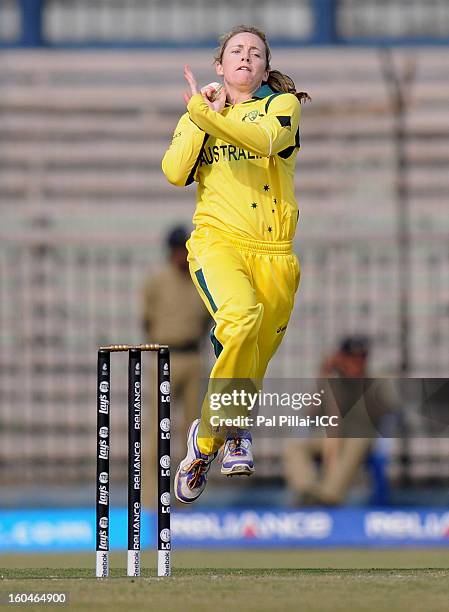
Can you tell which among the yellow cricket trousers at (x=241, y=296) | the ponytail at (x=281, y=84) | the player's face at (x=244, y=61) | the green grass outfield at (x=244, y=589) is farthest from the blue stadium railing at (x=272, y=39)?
the green grass outfield at (x=244, y=589)

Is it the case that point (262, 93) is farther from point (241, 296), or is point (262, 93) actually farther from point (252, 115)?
point (241, 296)

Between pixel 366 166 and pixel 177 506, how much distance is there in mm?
3908

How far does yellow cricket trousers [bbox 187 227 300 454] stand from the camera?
6.44 metres

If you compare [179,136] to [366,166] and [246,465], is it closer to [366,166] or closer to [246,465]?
[246,465]

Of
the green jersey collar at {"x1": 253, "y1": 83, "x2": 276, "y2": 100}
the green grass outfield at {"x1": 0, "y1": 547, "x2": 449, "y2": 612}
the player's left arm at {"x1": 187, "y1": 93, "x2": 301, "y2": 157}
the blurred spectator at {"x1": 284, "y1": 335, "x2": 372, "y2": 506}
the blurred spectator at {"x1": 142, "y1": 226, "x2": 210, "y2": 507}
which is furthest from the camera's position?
the blurred spectator at {"x1": 142, "y1": 226, "x2": 210, "y2": 507}

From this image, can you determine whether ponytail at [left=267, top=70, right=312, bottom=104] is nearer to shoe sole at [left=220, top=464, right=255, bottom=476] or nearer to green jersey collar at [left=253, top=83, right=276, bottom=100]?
green jersey collar at [left=253, top=83, right=276, bottom=100]

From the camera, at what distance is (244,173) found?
21.6 ft

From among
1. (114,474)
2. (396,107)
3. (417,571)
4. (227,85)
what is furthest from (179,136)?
(396,107)

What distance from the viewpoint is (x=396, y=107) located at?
14.0 metres

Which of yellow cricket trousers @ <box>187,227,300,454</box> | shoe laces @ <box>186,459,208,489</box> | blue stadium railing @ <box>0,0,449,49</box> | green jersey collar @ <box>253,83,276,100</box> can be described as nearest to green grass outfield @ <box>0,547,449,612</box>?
shoe laces @ <box>186,459,208,489</box>

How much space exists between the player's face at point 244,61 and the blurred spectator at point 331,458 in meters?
4.94

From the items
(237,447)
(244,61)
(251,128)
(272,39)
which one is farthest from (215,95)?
(272,39)

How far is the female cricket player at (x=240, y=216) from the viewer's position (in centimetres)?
649

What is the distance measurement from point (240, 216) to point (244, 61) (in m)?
0.58
